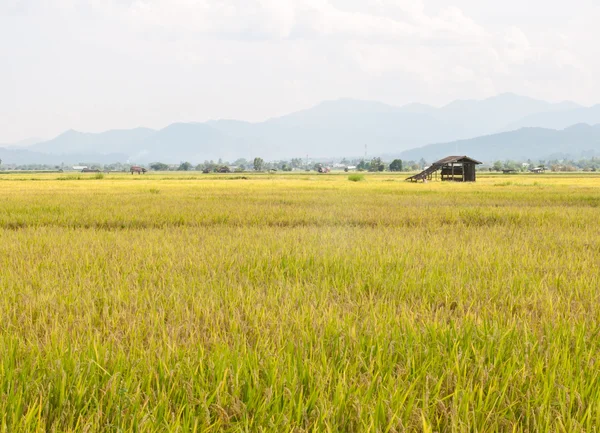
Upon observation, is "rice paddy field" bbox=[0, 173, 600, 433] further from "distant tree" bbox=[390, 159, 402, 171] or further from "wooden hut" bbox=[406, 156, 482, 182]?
"distant tree" bbox=[390, 159, 402, 171]

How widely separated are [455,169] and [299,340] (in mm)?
54426

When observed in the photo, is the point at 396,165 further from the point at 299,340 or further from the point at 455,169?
the point at 299,340

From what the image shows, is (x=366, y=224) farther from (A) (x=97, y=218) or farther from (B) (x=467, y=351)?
(B) (x=467, y=351)

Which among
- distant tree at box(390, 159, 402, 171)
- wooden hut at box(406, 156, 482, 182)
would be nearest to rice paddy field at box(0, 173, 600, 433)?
wooden hut at box(406, 156, 482, 182)

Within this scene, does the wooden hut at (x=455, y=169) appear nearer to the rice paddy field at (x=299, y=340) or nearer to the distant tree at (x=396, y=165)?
the rice paddy field at (x=299, y=340)

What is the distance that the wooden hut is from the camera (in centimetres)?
5166

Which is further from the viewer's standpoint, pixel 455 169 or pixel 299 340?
pixel 455 169

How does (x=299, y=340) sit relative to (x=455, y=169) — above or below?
below

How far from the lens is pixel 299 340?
9.16 feet

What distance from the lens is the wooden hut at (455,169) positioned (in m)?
51.7

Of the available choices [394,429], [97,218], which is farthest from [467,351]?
[97,218]

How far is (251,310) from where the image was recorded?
3625 millimetres

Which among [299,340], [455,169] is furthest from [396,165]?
[299,340]

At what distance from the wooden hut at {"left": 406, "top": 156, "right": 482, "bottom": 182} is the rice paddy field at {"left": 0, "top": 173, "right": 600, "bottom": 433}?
46.3 meters
